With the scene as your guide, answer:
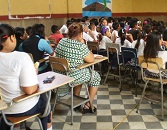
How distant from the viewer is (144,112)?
330 cm

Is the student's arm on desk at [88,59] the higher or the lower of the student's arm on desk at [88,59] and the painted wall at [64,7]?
the lower

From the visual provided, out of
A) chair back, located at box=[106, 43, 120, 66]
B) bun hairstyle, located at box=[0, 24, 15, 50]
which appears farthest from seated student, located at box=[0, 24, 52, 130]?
chair back, located at box=[106, 43, 120, 66]

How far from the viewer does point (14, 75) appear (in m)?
1.95

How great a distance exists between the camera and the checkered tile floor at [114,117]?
294 cm

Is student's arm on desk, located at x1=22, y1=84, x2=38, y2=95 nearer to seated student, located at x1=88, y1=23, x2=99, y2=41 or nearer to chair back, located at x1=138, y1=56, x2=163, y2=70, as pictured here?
chair back, located at x1=138, y1=56, x2=163, y2=70

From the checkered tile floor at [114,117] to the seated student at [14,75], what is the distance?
97 cm

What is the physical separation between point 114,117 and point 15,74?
5.64 ft

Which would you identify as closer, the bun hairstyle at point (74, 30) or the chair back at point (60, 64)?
the chair back at point (60, 64)

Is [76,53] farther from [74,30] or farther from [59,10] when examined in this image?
[59,10]

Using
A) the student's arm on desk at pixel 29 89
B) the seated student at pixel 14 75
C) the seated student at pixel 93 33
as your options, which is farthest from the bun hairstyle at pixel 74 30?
the seated student at pixel 93 33

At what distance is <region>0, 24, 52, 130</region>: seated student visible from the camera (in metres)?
1.94

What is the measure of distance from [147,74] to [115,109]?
0.70 metres

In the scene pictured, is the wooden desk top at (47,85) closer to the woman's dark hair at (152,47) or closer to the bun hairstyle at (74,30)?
the bun hairstyle at (74,30)

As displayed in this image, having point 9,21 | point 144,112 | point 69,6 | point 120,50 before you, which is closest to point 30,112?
point 144,112
